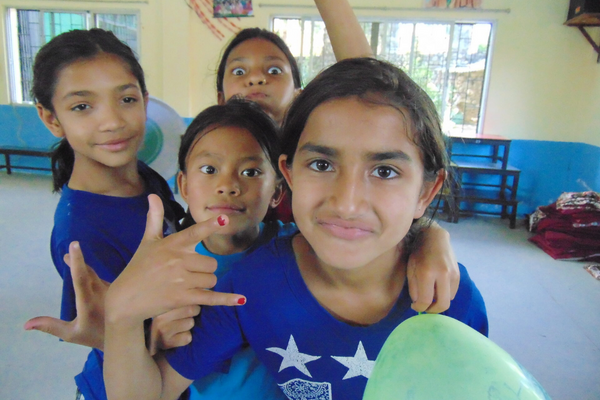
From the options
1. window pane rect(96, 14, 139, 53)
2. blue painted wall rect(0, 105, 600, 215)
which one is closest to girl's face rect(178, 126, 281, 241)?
blue painted wall rect(0, 105, 600, 215)

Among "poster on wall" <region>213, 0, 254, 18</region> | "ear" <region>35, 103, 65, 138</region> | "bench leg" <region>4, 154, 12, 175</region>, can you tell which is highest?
"poster on wall" <region>213, 0, 254, 18</region>

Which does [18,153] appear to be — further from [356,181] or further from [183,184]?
[356,181]

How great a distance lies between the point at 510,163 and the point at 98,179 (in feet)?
15.4

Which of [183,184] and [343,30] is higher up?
[343,30]

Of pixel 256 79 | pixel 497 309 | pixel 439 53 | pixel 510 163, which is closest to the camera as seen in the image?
pixel 256 79

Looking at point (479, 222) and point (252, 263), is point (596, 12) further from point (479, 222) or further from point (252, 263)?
point (252, 263)

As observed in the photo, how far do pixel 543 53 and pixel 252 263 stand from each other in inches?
189

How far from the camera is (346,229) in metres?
0.64

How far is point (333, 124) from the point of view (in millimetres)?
663

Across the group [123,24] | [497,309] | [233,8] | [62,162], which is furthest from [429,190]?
[123,24]

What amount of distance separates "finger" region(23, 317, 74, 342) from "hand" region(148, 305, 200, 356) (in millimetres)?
134

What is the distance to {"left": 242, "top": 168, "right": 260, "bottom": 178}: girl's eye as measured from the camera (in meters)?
0.95

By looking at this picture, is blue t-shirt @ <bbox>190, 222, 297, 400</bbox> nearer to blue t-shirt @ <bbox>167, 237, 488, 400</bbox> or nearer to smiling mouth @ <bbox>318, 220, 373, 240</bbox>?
blue t-shirt @ <bbox>167, 237, 488, 400</bbox>

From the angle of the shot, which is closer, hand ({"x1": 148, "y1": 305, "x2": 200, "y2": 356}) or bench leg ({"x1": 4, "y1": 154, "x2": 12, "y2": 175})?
hand ({"x1": 148, "y1": 305, "x2": 200, "y2": 356})
